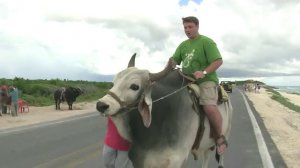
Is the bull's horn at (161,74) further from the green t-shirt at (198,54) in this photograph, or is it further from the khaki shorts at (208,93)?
the khaki shorts at (208,93)

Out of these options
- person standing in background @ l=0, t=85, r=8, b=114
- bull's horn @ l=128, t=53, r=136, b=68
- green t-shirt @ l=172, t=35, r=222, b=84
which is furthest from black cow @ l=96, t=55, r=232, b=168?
person standing in background @ l=0, t=85, r=8, b=114

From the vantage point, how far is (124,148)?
598cm

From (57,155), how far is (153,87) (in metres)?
7.76

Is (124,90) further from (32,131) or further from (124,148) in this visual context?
(32,131)

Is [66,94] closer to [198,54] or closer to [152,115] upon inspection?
[198,54]

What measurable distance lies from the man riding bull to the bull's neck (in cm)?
136

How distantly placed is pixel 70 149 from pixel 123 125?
28.7 feet

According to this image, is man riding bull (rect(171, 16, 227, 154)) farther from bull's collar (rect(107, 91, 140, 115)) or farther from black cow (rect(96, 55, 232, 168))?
bull's collar (rect(107, 91, 140, 115))

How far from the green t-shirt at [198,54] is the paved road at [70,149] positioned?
4.52 meters

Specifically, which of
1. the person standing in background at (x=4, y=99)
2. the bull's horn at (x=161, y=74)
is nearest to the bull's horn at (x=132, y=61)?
the bull's horn at (x=161, y=74)

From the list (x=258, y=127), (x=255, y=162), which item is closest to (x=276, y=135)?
(x=258, y=127)

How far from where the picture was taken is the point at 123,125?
5238 mm

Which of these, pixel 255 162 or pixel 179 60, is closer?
pixel 179 60

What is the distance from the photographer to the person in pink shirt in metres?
5.94
